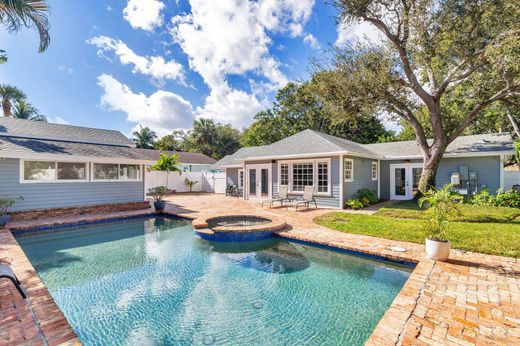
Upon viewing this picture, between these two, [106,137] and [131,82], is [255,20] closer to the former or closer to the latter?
[131,82]

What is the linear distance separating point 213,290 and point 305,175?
9.80 meters

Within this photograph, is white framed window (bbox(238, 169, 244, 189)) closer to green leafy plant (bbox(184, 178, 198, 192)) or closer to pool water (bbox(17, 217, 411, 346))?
green leafy plant (bbox(184, 178, 198, 192))

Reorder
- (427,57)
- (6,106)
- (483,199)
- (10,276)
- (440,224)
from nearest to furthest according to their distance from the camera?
(10,276) < (440,224) < (427,57) < (483,199) < (6,106)

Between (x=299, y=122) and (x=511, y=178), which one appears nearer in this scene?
(x=511, y=178)

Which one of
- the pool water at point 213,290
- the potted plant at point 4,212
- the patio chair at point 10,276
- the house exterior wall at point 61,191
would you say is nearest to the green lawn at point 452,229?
the pool water at point 213,290

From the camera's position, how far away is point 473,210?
10.3m

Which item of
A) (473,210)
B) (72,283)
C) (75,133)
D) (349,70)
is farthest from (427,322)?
(75,133)

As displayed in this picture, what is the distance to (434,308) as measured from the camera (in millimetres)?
3557

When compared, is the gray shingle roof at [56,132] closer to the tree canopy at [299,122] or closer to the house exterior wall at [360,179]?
the house exterior wall at [360,179]

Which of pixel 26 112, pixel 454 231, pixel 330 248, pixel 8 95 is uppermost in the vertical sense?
pixel 8 95

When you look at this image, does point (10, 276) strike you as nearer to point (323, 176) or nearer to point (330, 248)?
point (330, 248)

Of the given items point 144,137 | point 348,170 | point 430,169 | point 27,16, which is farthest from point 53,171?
point 144,137

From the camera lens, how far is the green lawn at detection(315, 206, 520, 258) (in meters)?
6.25

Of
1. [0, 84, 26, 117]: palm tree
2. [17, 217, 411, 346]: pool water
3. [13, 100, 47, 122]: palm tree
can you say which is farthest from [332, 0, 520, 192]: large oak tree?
[13, 100, 47, 122]: palm tree
